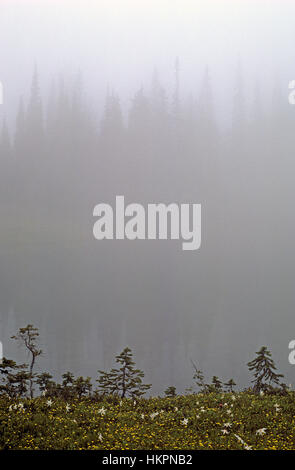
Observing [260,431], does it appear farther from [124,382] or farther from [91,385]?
[124,382]

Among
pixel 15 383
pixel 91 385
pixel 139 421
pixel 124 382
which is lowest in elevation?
pixel 139 421

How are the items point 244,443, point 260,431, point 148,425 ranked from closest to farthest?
1. point 244,443
2. point 260,431
3. point 148,425

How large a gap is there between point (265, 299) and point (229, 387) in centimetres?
5131

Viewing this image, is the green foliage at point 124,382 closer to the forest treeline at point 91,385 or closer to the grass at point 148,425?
the forest treeline at point 91,385

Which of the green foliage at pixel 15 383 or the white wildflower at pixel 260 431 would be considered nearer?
the white wildflower at pixel 260 431

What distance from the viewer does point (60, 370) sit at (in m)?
48.5

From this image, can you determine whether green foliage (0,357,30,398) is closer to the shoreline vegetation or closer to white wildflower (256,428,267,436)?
the shoreline vegetation

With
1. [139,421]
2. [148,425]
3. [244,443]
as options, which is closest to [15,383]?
[139,421]

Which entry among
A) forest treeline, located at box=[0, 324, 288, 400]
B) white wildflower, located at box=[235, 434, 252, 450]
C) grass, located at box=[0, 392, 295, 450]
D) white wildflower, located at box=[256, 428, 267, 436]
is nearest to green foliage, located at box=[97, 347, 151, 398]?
forest treeline, located at box=[0, 324, 288, 400]

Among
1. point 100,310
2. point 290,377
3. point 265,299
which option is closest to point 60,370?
point 100,310

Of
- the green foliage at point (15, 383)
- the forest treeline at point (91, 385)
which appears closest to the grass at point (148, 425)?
the forest treeline at point (91, 385)

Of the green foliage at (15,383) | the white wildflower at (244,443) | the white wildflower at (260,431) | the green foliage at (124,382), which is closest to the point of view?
the white wildflower at (244,443)

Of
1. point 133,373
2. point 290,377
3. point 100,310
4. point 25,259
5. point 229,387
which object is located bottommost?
point 290,377
